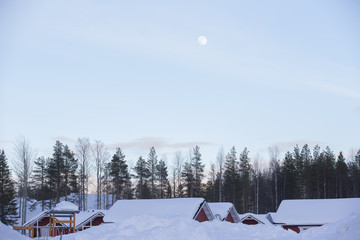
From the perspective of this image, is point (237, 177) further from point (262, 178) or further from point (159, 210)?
point (159, 210)

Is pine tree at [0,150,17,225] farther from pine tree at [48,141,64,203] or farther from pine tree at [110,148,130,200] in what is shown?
pine tree at [110,148,130,200]

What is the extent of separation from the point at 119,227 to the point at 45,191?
36.7 m

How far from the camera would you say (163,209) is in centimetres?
2928

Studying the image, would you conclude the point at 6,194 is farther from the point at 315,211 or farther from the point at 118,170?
the point at 315,211

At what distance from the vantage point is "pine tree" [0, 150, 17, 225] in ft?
132

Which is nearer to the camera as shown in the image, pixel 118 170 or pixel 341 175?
pixel 118 170

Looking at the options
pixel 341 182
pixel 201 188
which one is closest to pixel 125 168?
pixel 201 188

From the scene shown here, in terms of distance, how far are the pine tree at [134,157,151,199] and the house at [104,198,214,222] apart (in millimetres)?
24502

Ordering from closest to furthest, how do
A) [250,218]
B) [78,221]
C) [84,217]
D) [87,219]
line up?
[78,221] → [87,219] → [84,217] → [250,218]

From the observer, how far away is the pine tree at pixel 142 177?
57.0 metres

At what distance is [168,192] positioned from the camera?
59500 mm

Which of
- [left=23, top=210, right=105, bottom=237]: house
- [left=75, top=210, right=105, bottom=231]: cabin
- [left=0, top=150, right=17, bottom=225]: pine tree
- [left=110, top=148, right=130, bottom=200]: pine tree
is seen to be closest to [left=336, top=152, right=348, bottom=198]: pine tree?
[left=110, top=148, right=130, bottom=200]: pine tree

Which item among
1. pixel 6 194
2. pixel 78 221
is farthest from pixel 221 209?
pixel 6 194

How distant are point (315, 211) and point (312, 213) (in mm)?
482
